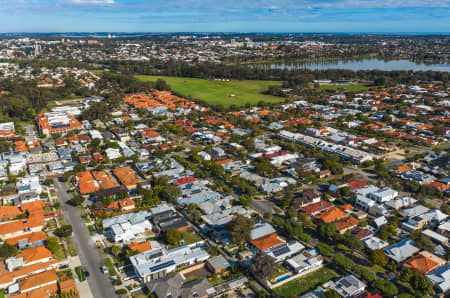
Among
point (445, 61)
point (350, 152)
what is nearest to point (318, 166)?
point (350, 152)

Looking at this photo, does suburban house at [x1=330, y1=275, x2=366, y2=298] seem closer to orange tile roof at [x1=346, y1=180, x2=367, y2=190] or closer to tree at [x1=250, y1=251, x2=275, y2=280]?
tree at [x1=250, y1=251, x2=275, y2=280]

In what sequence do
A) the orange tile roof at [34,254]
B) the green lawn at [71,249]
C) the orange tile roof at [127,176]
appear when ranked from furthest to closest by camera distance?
the orange tile roof at [127,176]
the green lawn at [71,249]
the orange tile roof at [34,254]

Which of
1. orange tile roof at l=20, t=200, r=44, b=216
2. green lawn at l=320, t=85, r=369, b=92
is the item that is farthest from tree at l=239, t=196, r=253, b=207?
green lawn at l=320, t=85, r=369, b=92

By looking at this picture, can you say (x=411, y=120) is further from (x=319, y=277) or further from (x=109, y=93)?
(x=109, y=93)

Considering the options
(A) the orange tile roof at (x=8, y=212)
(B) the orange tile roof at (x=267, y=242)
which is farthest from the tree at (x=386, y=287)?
(A) the orange tile roof at (x=8, y=212)

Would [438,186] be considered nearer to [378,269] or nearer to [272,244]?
[378,269]

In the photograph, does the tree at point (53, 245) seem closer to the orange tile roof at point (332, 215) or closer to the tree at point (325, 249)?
the tree at point (325, 249)
